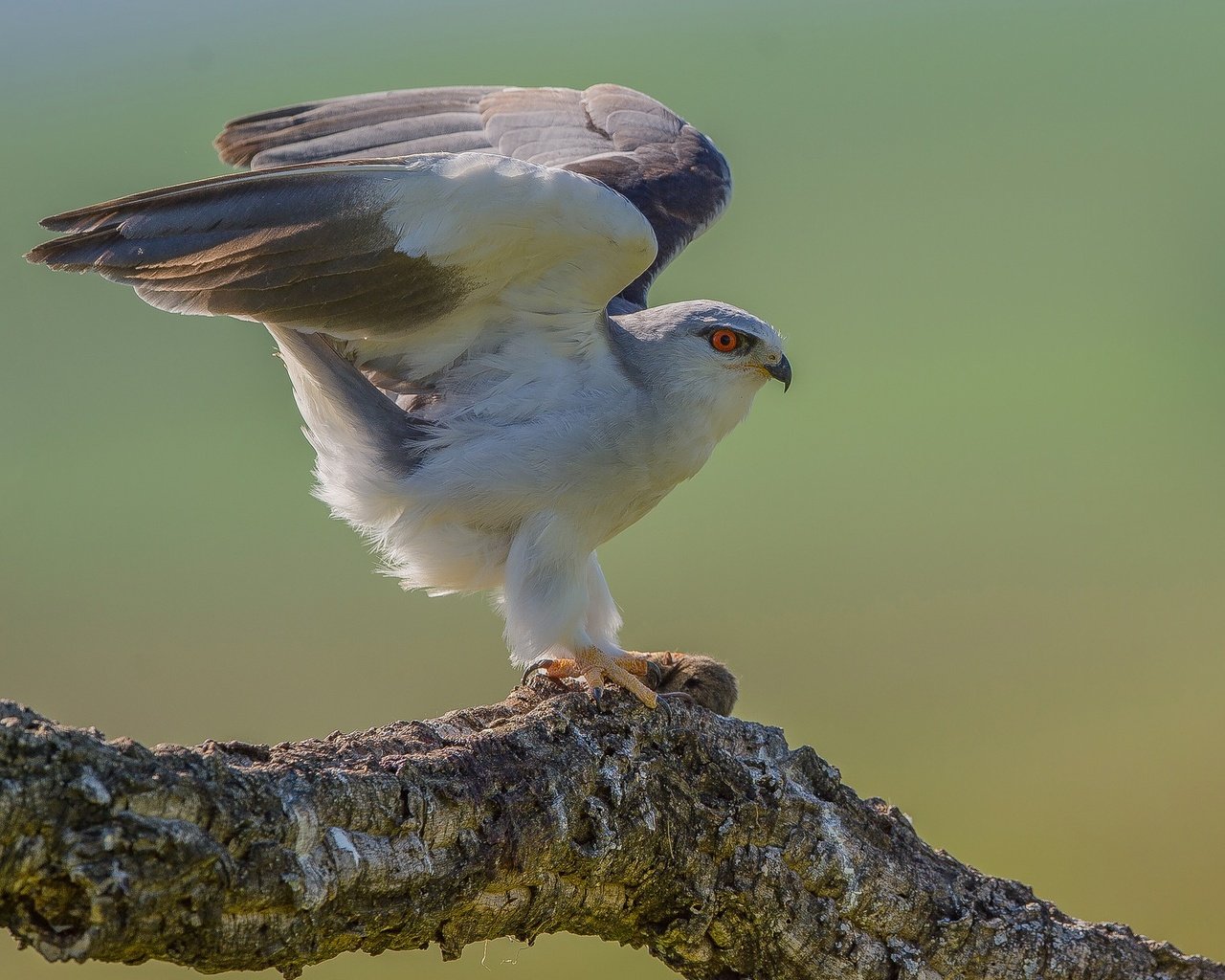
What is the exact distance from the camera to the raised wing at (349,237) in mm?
4836

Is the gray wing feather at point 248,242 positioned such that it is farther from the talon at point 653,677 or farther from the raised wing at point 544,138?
the talon at point 653,677

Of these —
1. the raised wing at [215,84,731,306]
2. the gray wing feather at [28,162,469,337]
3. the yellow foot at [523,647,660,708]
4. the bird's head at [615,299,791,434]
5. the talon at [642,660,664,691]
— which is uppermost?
the raised wing at [215,84,731,306]

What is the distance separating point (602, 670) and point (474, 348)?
5.70 ft

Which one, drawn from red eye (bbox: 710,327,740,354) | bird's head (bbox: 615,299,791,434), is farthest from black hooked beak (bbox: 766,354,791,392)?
red eye (bbox: 710,327,740,354)

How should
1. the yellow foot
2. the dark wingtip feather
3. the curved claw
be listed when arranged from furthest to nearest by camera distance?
1. the curved claw
2. the yellow foot
3. the dark wingtip feather

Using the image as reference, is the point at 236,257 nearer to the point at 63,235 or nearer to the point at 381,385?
the point at 63,235

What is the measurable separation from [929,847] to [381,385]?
3.40m

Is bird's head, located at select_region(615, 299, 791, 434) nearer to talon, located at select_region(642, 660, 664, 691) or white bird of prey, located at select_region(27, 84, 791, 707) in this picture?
white bird of prey, located at select_region(27, 84, 791, 707)

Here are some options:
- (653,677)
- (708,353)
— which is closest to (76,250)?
(708,353)

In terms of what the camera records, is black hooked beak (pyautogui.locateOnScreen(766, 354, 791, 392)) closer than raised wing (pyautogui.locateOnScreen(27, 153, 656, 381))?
No

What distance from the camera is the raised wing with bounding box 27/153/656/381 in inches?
190

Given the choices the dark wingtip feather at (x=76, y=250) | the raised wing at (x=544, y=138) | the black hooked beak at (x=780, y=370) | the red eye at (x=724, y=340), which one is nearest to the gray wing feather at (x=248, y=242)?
the dark wingtip feather at (x=76, y=250)

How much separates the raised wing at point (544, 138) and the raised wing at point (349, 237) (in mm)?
1898

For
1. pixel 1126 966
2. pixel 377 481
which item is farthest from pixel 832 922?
pixel 377 481
